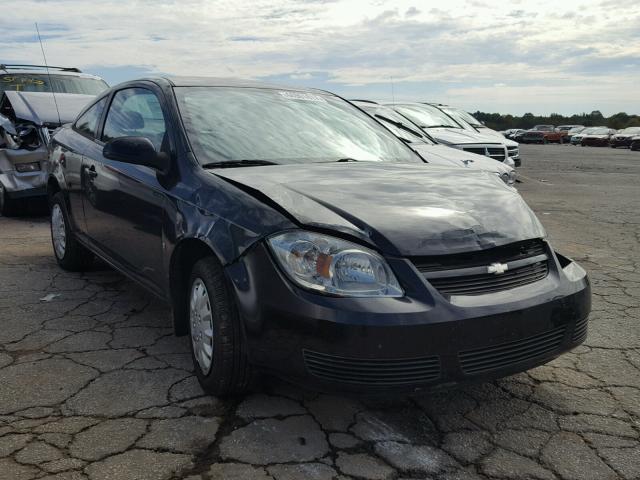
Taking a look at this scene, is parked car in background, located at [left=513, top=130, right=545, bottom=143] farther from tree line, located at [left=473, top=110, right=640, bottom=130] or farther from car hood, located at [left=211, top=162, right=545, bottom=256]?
car hood, located at [left=211, top=162, right=545, bottom=256]

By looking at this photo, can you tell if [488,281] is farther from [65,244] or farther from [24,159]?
[24,159]

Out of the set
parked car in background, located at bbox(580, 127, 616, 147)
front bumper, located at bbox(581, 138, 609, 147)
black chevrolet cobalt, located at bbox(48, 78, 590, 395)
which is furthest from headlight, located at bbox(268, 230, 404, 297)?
front bumper, located at bbox(581, 138, 609, 147)

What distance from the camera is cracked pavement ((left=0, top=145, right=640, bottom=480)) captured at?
251 centimetres

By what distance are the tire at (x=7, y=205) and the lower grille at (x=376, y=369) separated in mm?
6650

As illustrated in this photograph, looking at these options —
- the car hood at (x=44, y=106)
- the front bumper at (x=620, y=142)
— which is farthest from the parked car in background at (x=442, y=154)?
the front bumper at (x=620, y=142)

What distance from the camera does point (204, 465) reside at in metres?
2.50

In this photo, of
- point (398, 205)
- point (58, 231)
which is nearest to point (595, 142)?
point (58, 231)

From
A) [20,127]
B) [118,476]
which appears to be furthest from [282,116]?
[20,127]

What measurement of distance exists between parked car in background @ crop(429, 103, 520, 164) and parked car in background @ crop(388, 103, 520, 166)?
0.30 metres

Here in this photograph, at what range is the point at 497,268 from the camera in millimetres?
2705

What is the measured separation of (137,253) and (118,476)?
1.60m

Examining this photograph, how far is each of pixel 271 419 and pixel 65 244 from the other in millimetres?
3144

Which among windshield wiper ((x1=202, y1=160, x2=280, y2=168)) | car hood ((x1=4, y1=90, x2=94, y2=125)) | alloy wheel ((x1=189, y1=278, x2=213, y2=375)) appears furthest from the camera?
car hood ((x1=4, y1=90, x2=94, y2=125))

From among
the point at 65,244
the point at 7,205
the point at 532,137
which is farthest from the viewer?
the point at 532,137
